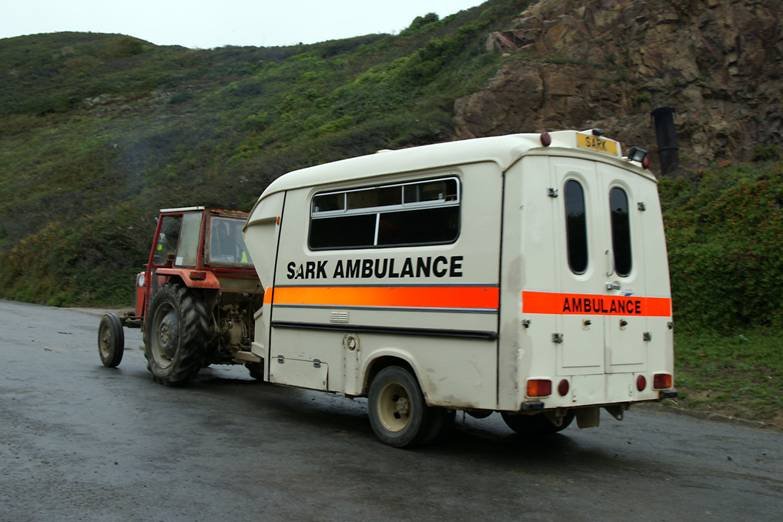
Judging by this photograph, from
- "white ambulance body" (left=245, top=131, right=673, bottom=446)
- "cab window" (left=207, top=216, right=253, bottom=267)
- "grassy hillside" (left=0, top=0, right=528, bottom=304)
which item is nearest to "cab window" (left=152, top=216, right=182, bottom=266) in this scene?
"cab window" (left=207, top=216, right=253, bottom=267)

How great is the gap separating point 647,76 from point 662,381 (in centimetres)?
2064

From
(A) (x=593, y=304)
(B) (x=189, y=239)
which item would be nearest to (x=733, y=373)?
(A) (x=593, y=304)

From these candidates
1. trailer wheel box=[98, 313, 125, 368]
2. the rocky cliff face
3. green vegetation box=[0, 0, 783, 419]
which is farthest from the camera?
the rocky cliff face

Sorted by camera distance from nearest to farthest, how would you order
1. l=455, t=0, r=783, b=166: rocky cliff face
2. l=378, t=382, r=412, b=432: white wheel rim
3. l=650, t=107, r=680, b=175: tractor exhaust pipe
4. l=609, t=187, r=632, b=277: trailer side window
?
l=609, t=187, r=632, b=277: trailer side window, l=378, t=382, r=412, b=432: white wheel rim, l=650, t=107, r=680, b=175: tractor exhaust pipe, l=455, t=0, r=783, b=166: rocky cliff face

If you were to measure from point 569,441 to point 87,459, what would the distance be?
4.65 meters

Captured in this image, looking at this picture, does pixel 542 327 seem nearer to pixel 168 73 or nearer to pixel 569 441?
pixel 569 441

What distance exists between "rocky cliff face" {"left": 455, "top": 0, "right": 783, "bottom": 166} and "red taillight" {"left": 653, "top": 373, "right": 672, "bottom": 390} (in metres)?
16.8

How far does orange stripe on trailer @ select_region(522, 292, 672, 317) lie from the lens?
21.6ft

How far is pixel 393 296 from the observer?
7.52m

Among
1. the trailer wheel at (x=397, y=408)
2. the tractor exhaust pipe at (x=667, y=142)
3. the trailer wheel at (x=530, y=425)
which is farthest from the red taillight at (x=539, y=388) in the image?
the tractor exhaust pipe at (x=667, y=142)

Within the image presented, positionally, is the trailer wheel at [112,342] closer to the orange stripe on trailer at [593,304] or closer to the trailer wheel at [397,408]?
the trailer wheel at [397,408]

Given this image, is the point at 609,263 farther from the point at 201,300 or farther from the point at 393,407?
the point at 201,300

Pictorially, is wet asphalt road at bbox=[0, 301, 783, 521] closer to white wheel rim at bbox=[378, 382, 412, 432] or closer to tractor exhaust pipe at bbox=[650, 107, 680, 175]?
white wheel rim at bbox=[378, 382, 412, 432]

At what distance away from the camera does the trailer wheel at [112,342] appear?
12227 mm
